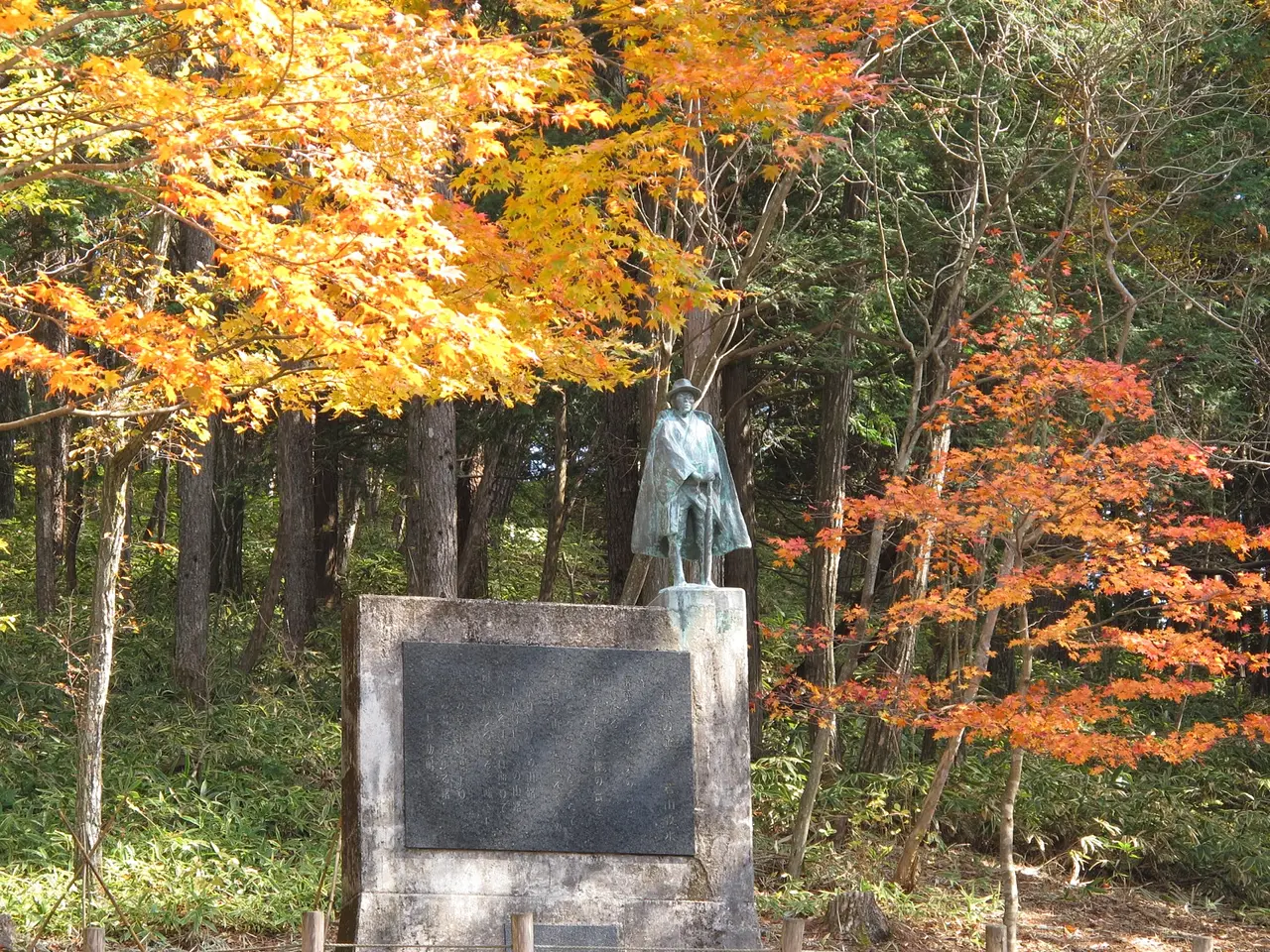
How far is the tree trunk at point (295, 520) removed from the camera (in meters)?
17.2

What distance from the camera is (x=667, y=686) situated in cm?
Answer: 845

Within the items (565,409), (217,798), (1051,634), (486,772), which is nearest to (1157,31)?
(1051,634)

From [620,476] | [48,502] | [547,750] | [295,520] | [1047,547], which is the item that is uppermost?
[620,476]

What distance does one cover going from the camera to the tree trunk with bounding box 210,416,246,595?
19.4m

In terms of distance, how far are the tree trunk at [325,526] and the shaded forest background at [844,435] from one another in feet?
4.40

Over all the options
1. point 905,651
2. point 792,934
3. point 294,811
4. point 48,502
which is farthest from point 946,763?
point 48,502

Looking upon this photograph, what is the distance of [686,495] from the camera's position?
8.78 meters

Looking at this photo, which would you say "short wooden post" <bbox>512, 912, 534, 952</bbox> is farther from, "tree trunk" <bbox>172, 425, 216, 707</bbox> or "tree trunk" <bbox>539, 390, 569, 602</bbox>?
"tree trunk" <bbox>539, 390, 569, 602</bbox>

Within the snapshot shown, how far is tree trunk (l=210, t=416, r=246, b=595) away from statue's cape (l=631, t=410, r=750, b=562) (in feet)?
37.3

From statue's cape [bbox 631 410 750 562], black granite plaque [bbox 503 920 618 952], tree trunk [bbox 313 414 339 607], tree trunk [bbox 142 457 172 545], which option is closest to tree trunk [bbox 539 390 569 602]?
tree trunk [bbox 313 414 339 607]

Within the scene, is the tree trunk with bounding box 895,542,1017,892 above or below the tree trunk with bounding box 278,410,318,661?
below

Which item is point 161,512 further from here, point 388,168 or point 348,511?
point 388,168

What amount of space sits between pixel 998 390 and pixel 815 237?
3.59 meters

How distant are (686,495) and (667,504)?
141 mm
